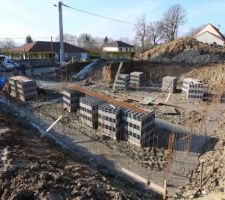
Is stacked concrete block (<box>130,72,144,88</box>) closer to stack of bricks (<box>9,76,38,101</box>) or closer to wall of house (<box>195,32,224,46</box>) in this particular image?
stack of bricks (<box>9,76,38,101</box>)

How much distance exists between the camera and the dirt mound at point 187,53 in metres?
22.0

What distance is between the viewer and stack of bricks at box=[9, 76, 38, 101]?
14469 millimetres

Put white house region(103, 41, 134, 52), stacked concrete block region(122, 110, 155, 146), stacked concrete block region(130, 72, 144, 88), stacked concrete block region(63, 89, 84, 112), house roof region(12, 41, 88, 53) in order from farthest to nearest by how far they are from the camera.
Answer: white house region(103, 41, 134, 52) → house roof region(12, 41, 88, 53) → stacked concrete block region(130, 72, 144, 88) → stacked concrete block region(63, 89, 84, 112) → stacked concrete block region(122, 110, 155, 146)

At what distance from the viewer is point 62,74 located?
72.6ft

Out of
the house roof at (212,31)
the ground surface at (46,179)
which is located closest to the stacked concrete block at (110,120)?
the ground surface at (46,179)

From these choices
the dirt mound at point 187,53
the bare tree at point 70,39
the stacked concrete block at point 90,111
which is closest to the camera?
the stacked concrete block at point 90,111

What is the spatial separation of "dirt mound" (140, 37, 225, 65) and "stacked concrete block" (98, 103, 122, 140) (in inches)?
516

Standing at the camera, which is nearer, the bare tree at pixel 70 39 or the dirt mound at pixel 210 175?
the dirt mound at pixel 210 175

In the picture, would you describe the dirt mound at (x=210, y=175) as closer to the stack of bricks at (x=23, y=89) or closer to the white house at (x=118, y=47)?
the stack of bricks at (x=23, y=89)

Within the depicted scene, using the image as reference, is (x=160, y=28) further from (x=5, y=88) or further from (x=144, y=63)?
(x=5, y=88)

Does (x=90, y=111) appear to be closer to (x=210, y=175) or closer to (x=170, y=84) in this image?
(x=210, y=175)

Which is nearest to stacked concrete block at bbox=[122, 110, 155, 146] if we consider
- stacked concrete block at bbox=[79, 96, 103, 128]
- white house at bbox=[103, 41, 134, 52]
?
stacked concrete block at bbox=[79, 96, 103, 128]

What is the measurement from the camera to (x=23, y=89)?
47.4 ft

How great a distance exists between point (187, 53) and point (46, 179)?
68.1 feet
